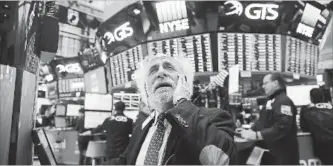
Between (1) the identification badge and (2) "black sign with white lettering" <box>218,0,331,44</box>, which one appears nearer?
(1) the identification badge

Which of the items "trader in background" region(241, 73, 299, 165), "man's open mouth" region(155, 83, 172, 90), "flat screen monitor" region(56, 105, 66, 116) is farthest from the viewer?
"flat screen monitor" region(56, 105, 66, 116)

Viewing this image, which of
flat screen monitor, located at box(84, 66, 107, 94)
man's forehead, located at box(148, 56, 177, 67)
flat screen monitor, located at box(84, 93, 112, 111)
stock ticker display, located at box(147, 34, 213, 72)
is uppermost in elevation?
stock ticker display, located at box(147, 34, 213, 72)

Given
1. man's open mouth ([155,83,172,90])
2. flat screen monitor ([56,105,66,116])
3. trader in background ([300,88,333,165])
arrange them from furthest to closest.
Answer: flat screen monitor ([56,105,66,116]), trader in background ([300,88,333,165]), man's open mouth ([155,83,172,90])

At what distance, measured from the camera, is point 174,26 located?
548 cm

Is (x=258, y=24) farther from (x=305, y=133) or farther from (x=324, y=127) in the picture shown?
(x=324, y=127)

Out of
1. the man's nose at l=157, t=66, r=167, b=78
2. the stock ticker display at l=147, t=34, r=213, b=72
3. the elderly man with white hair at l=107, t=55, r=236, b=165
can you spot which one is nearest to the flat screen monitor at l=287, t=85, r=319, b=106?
the stock ticker display at l=147, t=34, r=213, b=72

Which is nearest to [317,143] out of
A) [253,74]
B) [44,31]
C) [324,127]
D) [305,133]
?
[324,127]

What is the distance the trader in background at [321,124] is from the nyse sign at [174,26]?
250cm

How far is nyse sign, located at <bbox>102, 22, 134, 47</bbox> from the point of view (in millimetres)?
6137

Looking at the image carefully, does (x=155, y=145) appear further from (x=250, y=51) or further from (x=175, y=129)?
(x=250, y=51)

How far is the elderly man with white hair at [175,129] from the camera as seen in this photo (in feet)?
4.02

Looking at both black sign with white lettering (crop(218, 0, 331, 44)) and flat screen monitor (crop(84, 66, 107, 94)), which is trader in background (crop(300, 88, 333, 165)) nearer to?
black sign with white lettering (crop(218, 0, 331, 44))

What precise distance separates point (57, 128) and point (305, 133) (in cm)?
686

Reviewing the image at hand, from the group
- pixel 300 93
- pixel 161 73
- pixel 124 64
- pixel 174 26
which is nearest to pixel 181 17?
pixel 174 26
